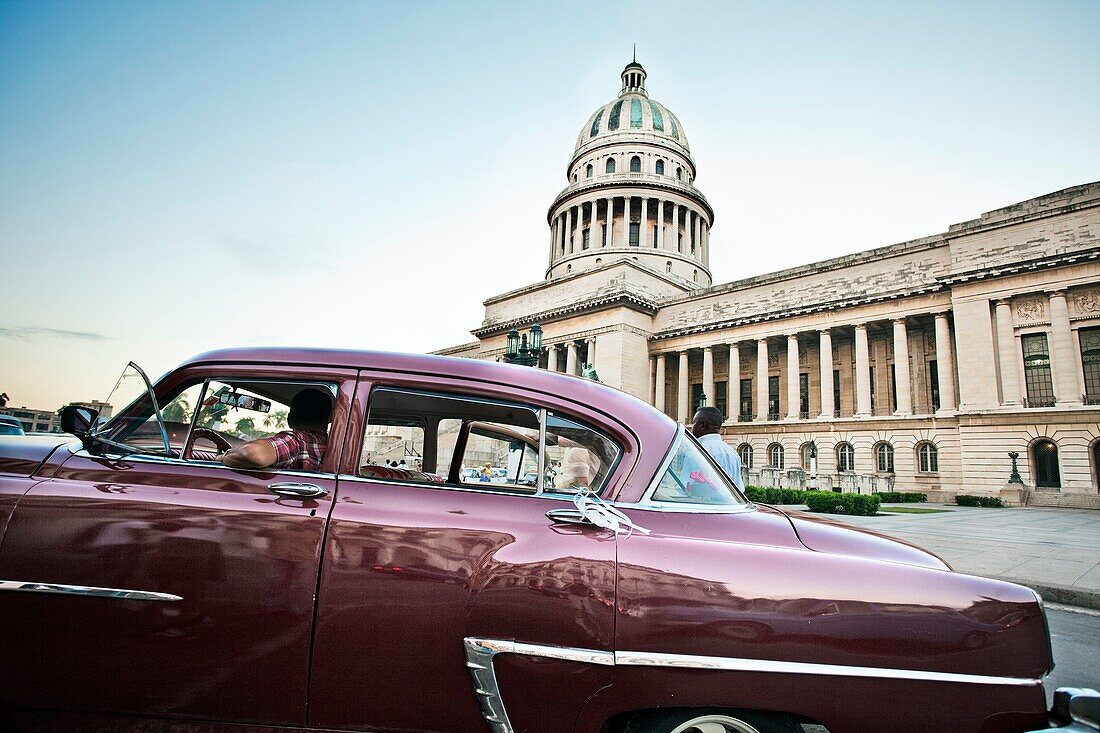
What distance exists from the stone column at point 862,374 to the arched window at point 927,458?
3.38 m

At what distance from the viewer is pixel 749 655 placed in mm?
1878

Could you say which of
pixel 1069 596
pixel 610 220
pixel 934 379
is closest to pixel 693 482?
pixel 1069 596

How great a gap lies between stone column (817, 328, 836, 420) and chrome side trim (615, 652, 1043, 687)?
38.3 metres

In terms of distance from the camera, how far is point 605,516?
2.01 metres

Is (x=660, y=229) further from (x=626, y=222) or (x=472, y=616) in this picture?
(x=472, y=616)

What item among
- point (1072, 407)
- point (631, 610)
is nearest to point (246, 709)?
point (631, 610)

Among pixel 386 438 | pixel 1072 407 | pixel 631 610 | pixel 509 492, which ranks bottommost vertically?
pixel 631 610

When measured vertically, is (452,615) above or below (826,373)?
below

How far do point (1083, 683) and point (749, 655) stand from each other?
130 inches

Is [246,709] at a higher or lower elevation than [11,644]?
lower

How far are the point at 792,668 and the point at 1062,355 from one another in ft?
117

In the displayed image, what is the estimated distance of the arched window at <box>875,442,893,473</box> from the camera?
3459cm

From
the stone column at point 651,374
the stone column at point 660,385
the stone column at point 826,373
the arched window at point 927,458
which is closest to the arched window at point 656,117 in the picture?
the stone column at point 651,374

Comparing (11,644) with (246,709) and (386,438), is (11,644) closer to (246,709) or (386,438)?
(246,709)
